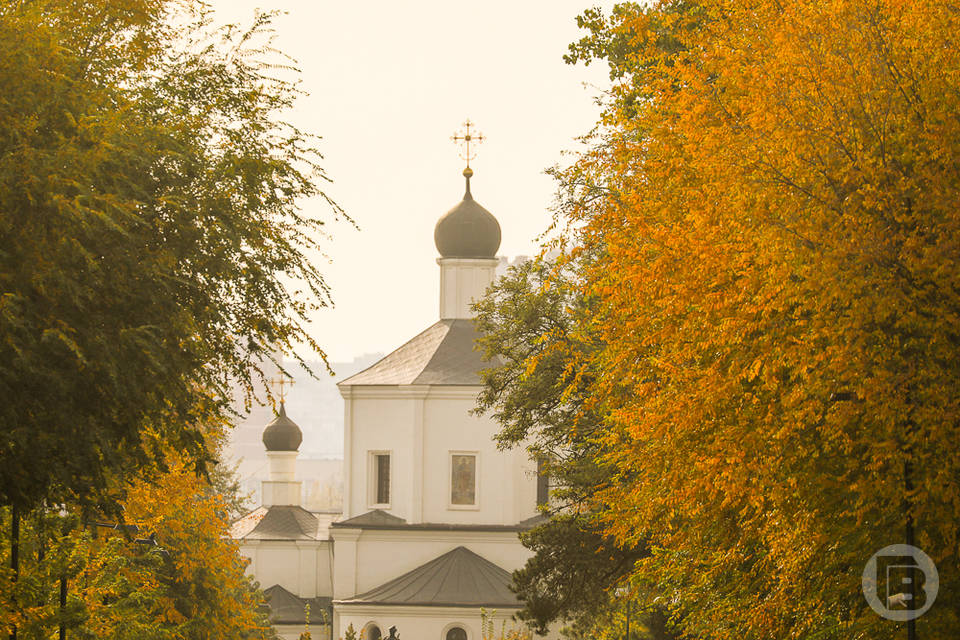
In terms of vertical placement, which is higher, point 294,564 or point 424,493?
point 424,493

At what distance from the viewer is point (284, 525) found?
55594mm

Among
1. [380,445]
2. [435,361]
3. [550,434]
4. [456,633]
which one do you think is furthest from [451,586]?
[550,434]

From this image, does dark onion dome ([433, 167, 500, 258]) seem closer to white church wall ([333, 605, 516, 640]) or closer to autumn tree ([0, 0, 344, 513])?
white church wall ([333, 605, 516, 640])

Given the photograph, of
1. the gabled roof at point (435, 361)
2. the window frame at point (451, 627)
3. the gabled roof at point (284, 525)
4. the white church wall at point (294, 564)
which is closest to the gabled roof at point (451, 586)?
the window frame at point (451, 627)

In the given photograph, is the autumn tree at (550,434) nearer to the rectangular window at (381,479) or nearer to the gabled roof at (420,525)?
the gabled roof at (420,525)

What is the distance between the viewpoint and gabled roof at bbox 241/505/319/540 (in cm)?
5462

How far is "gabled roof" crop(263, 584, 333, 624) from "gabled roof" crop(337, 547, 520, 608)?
508 centimetres

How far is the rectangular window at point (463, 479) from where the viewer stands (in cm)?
4797

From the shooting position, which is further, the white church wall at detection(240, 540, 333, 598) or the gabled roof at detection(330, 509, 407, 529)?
the white church wall at detection(240, 540, 333, 598)

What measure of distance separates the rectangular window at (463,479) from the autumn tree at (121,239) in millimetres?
34339

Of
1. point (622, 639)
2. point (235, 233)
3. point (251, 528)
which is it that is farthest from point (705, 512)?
point (251, 528)

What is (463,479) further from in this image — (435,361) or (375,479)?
(435,361)

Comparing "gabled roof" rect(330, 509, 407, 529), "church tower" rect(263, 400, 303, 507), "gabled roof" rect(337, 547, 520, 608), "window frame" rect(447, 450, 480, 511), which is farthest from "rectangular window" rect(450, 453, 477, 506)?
"church tower" rect(263, 400, 303, 507)

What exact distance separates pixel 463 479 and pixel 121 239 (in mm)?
36967
